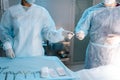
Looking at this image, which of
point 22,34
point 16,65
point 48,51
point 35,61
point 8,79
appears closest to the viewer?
point 8,79

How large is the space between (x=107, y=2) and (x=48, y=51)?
1.33m

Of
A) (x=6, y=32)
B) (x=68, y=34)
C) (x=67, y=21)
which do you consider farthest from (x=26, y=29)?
(x=67, y=21)

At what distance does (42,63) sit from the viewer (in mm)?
1574

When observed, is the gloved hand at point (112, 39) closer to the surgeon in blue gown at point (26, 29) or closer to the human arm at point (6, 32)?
the surgeon in blue gown at point (26, 29)

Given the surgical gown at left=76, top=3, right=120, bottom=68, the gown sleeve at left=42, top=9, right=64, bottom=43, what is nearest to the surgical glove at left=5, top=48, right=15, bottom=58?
the gown sleeve at left=42, top=9, right=64, bottom=43

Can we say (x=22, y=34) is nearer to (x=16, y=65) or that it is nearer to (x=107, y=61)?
(x=16, y=65)

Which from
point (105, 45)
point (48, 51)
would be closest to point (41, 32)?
point (105, 45)

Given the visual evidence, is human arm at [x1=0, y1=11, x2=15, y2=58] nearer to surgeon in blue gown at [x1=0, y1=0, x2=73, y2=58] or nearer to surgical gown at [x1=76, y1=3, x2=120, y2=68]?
surgeon in blue gown at [x1=0, y1=0, x2=73, y2=58]

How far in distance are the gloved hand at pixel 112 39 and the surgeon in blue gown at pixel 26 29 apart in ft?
1.77

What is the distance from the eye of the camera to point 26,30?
185cm

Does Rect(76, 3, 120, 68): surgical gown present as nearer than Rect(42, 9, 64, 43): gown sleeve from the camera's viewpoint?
No

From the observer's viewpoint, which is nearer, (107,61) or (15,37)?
(15,37)

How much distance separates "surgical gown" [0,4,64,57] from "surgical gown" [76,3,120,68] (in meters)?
0.38

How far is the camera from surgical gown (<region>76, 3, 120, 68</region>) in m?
2.12
